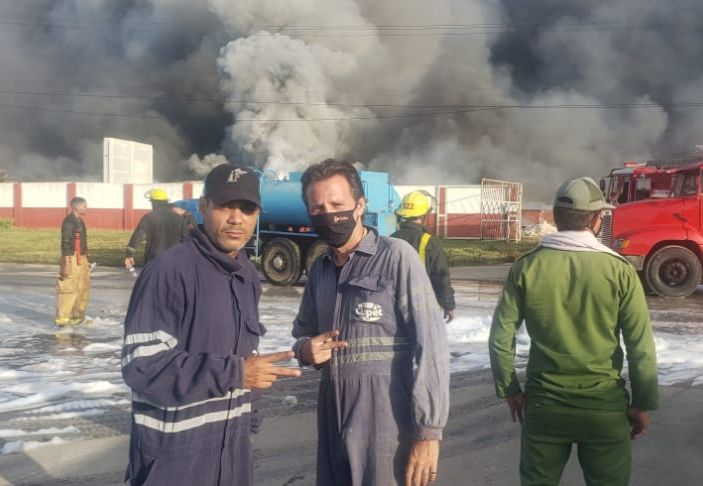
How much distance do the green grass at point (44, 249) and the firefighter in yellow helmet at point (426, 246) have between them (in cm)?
1437

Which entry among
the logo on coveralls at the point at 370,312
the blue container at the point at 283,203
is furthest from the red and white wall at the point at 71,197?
the logo on coveralls at the point at 370,312

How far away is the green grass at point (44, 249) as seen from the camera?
19.7m

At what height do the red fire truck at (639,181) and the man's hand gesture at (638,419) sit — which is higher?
the red fire truck at (639,181)

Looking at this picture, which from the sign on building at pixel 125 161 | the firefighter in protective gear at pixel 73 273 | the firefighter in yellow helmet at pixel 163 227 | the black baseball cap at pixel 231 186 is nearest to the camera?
the black baseball cap at pixel 231 186

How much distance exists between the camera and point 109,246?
24.3 metres

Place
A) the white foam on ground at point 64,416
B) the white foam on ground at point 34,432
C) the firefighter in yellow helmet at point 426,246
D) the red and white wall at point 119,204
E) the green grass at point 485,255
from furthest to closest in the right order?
the red and white wall at point 119,204
the green grass at point 485,255
the firefighter in yellow helmet at point 426,246
the white foam on ground at point 64,416
the white foam on ground at point 34,432

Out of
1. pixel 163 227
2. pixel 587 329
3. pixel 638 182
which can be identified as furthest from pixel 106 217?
pixel 587 329

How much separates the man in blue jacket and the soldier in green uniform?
1.08 meters

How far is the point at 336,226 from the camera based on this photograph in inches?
94.0

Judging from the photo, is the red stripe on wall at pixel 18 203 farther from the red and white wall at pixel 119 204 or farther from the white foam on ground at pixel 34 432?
the white foam on ground at pixel 34 432

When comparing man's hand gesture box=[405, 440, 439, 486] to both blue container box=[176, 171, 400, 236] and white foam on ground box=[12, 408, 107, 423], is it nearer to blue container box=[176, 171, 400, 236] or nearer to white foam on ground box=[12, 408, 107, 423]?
white foam on ground box=[12, 408, 107, 423]

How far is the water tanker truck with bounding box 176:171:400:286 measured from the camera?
1405 centimetres

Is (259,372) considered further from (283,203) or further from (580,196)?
(283,203)

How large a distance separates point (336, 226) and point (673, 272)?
11.4 m
